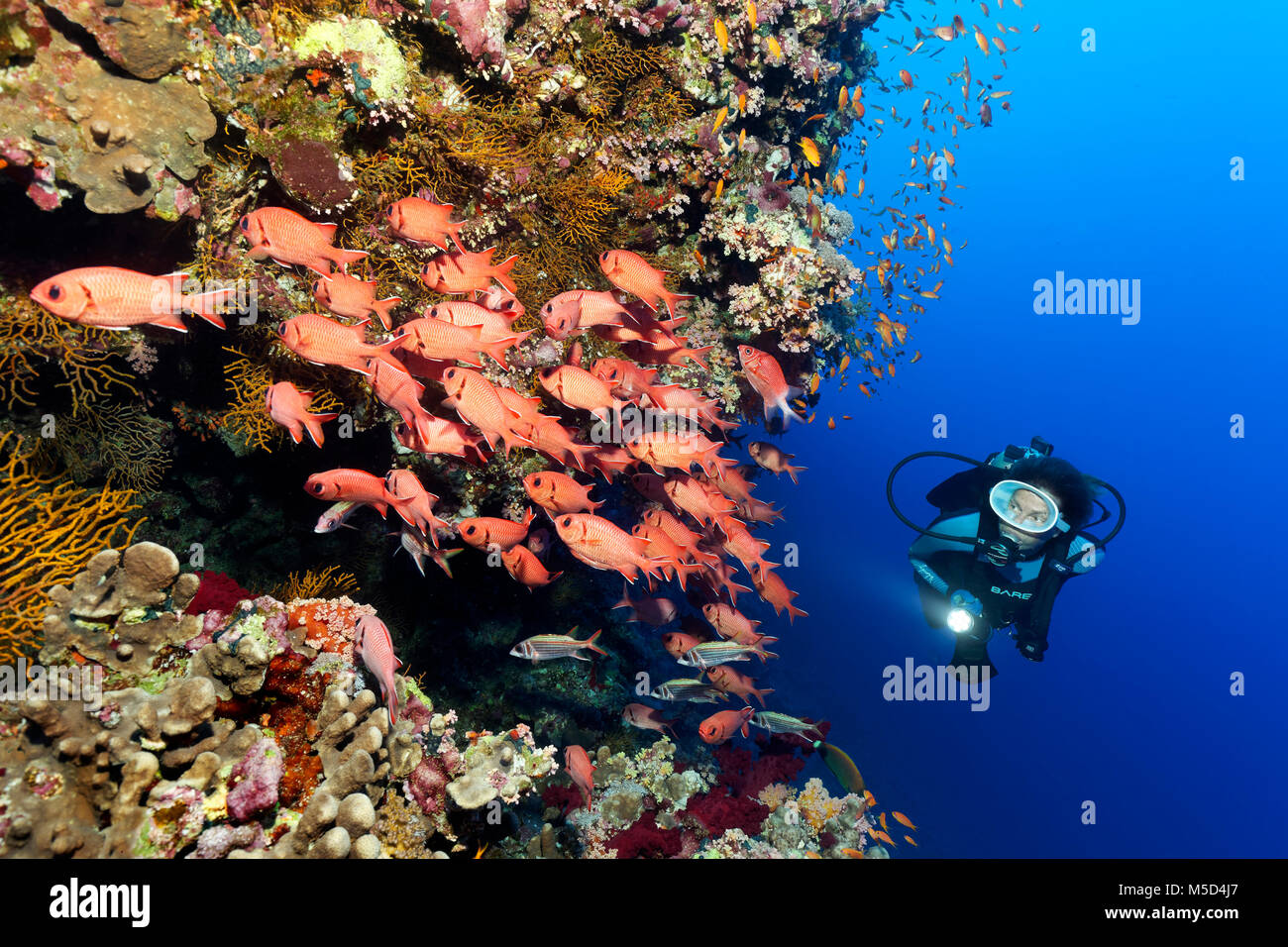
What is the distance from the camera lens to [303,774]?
10.7 feet

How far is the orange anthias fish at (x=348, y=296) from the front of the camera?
3244 millimetres

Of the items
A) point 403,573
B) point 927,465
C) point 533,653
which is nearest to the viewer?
point 533,653

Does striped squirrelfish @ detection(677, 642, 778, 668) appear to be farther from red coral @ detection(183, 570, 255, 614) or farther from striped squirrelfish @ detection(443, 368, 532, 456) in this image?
red coral @ detection(183, 570, 255, 614)

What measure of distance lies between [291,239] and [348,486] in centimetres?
151

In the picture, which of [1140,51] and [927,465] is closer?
[1140,51]

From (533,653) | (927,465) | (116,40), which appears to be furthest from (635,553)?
(927,465)

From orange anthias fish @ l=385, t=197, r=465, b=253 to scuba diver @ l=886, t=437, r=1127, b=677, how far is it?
18.8 ft

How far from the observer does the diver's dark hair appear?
6.22 meters

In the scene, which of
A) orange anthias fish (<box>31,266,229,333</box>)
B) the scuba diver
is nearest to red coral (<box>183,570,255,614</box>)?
orange anthias fish (<box>31,266,229,333</box>)

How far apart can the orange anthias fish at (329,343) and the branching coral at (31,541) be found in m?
1.87

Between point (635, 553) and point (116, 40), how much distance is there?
15.3ft

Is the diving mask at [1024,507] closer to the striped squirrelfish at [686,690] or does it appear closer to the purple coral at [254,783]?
the striped squirrelfish at [686,690]

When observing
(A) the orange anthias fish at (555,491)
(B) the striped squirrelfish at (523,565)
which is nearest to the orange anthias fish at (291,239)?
(A) the orange anthias fish at (555,491)
